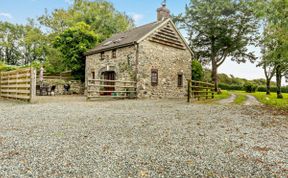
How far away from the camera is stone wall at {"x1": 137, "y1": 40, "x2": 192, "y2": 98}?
50.1 ft

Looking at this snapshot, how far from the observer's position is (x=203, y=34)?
24.7m

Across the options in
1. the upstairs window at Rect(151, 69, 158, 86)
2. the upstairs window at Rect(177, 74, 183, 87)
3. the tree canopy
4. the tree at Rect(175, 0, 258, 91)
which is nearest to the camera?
the upstairs window at Rect(151, 69, 158, 86)

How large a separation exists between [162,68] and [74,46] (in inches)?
381

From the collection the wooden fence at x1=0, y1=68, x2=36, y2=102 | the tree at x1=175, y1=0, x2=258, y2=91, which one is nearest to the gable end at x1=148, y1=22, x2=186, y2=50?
the tree at x1=175, y1=0, x2=258, y2=91

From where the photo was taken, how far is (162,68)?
16594mm

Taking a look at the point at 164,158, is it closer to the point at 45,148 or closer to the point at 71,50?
the point at 45,148

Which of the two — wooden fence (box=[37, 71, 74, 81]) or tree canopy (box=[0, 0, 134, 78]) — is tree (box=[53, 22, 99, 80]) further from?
wooden fence (box=[37, 71, 74, 81])

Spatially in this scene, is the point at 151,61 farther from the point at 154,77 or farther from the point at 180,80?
the point at 180,80

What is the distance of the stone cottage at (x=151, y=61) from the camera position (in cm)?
1528

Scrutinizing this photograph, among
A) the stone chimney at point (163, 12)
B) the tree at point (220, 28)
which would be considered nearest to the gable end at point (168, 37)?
the stone chimney at point (163, 12)

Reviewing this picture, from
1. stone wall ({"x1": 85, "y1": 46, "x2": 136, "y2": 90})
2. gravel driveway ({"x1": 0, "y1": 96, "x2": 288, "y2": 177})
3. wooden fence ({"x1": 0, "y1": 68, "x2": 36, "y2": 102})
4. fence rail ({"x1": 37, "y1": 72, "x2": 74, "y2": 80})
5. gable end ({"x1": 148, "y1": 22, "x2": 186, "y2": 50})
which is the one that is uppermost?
gable end ({"x1": 148, "y1": 22, "x2": 186, "y2": 50})

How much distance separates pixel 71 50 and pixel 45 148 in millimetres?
18872

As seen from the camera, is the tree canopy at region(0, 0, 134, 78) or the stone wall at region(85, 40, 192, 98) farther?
the tree canopy at region(0, 0, 134, 78)

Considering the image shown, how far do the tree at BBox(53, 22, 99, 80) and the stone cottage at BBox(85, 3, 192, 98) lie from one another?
2.20 meters
